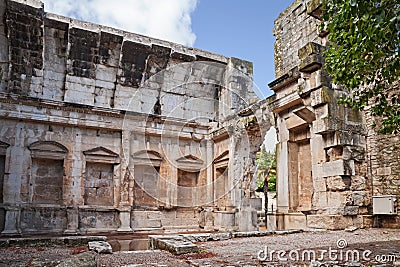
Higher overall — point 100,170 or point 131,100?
point 131,100

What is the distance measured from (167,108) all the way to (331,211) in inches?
392

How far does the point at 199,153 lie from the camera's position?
16.2 m

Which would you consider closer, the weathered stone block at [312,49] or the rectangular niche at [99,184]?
the weathered stone block at [312,49]

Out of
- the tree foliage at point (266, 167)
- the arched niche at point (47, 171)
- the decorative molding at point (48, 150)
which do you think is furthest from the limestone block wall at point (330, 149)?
the tree foliage at point (266, 167)

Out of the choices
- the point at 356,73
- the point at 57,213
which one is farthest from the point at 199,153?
the point at 356,73

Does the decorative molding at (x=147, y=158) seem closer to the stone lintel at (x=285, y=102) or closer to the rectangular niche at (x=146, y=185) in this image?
the rectangular niche at (x=146, y=185)

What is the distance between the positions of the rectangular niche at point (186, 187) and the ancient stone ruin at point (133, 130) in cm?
5

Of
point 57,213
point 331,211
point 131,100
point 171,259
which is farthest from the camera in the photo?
point 131,100

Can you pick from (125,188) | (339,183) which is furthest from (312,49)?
(125,188)

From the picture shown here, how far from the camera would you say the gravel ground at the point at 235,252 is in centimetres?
455

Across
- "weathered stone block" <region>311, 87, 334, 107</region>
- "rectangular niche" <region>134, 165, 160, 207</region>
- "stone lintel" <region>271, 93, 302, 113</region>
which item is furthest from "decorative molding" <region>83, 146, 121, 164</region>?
"weathered stone block" <region>311, 87, 334, 107</region>

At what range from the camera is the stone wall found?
42.7ft

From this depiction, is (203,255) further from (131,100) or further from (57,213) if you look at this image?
(131,100)

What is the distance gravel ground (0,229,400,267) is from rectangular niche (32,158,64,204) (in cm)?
727
